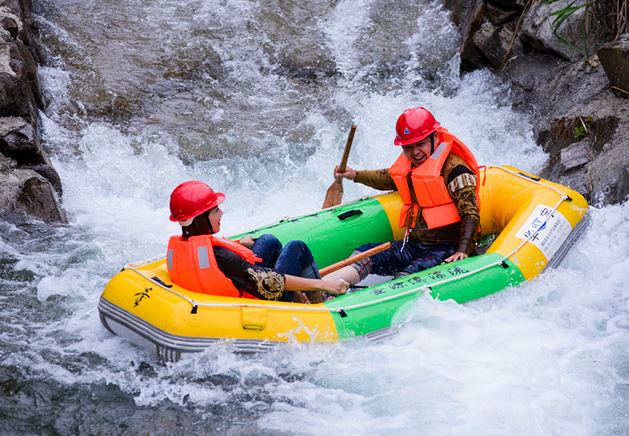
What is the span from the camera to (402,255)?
3.98 metres

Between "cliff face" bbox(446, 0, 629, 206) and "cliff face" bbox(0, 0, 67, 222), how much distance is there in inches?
174

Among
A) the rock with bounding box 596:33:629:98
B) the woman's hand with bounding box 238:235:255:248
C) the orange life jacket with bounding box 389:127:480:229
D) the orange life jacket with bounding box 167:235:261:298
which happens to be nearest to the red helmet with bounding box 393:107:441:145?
the orange life jacket with bounding box 389:127:480:229

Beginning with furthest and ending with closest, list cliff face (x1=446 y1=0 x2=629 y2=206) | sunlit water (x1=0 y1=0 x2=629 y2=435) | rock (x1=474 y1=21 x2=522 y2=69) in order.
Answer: rock (x1=474 y1=21 x2=522 y2=69), cliff face (x1=446 y1=0 x2=629 y2=206), sunlit water (x1=0 y1=0 x2=629 y2=435)

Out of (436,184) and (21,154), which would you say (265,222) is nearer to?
(436,184)

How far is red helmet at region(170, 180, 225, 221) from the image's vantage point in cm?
297

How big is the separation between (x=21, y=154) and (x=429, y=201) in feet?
11.5

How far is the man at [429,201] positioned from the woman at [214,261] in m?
0.58

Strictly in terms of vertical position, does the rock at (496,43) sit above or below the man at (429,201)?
above

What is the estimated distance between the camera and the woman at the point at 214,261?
2996mm

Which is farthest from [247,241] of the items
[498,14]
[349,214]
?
[498,14]

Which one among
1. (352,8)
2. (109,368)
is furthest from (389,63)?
(109,368)

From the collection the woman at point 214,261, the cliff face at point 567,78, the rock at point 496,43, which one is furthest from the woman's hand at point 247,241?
the rock at point 496,43

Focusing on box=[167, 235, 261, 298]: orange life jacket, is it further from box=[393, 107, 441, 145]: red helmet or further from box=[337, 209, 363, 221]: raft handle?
box=[393, 107, 441, 145]: red helmet

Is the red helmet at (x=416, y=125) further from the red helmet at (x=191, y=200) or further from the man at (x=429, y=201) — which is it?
the red helmet at (x=191, y=200)
